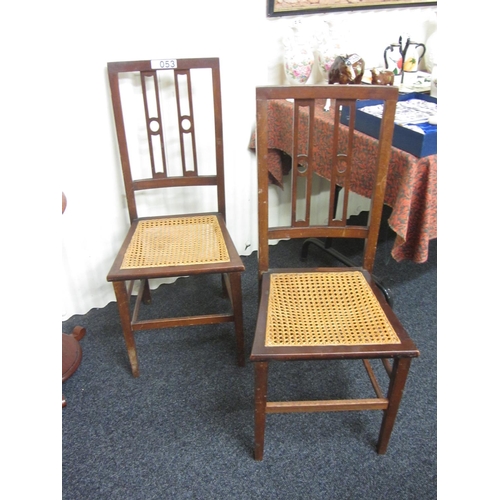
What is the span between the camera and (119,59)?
4.68ft

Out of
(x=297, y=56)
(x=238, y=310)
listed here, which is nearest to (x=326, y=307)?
(x=238, y=310)

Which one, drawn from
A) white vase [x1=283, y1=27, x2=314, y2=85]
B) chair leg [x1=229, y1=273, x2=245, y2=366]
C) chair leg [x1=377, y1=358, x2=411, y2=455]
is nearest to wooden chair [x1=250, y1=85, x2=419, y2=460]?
chair leg [x1=377, y1=358, x2=411, y2=455]

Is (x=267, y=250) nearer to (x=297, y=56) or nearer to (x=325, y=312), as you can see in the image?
(x=325, y=312)

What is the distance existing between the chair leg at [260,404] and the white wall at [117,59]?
0.89 m

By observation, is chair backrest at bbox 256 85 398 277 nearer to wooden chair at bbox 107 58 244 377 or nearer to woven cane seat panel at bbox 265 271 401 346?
woven cane seat panel at bbox 265 271 401 346

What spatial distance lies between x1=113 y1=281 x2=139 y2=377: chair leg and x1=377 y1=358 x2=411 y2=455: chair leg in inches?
32.2

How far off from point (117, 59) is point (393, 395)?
139 cm

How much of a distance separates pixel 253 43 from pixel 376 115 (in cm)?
63

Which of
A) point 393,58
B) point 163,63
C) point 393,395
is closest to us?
point 393,395

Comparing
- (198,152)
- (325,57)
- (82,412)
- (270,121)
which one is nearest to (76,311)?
(82,412)

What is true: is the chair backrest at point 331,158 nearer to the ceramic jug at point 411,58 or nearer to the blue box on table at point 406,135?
the blue box on table at point 406,135

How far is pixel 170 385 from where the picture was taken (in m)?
1.43

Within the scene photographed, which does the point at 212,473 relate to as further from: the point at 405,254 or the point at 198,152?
the point at 198,152

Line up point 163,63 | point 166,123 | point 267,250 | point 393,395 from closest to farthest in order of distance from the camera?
point 393,395, point 267,250, point 163,63, point 166,123
